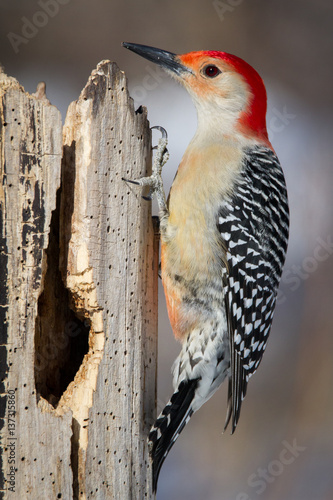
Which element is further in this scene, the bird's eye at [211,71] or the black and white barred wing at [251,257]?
the bird's eye at [211,71]

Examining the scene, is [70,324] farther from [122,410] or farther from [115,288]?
[122,410]

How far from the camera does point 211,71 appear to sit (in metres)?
2.34

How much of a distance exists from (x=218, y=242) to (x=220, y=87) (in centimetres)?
73

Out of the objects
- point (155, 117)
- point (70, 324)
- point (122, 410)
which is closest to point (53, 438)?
point (122, 410)

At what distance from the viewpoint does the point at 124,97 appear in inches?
71.5

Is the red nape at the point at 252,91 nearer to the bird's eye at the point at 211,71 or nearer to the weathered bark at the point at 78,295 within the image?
the bird's eye at the point at 211,71

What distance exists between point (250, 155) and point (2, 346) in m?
1.34

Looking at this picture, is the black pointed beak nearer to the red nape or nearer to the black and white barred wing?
the red nape

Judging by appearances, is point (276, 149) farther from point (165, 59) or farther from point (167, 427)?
point (167, 427)

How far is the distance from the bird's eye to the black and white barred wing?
378mm

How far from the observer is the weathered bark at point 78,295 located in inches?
61.3

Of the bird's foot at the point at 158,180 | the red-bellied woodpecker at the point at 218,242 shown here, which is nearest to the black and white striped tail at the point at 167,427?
the red-bellied woodpecker at the point at 218,242

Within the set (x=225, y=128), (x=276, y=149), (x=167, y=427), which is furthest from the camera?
(x=276, y=149)

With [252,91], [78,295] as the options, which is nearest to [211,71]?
[252,91]
